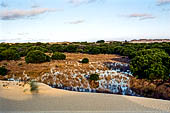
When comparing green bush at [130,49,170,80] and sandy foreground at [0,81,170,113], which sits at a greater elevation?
green bush at [130,49,170,80]

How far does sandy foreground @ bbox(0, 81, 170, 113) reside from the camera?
10.6 m

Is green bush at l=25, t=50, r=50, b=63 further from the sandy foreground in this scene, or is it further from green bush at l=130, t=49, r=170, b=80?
green bush at l=130, t=49, r=170, b=80

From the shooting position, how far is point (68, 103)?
1170cm

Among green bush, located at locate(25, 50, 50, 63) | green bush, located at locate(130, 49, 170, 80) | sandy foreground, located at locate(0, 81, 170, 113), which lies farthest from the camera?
green bush, located at locate(25, 50, 50, 63)

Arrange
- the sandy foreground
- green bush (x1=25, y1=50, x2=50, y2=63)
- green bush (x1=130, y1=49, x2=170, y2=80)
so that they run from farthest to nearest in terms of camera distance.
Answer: green bush (x1=25, y1=50, x2=50, y2=63), green bush (x1=130, y1=49, x2=170, y2=80), the sandy foreground

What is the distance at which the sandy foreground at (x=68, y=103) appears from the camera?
34.7ft

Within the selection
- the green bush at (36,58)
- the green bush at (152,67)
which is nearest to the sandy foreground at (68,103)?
the green bush at (152,67)

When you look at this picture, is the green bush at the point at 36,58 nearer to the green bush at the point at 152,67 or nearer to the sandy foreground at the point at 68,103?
the sandy foreground at the point at 68,103

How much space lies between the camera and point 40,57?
28531mm

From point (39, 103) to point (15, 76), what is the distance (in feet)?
35.0

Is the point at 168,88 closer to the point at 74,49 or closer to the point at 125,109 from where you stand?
the point at 125,109

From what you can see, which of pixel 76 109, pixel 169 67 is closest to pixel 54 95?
pixel 76 109

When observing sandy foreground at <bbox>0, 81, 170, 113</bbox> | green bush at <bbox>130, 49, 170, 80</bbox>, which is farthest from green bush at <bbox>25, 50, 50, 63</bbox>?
green bush at <bbox>130, 49, 170, 80</bbox>

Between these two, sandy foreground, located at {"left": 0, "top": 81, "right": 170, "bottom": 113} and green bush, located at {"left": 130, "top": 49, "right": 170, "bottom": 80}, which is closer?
sandy foreground, located at {"left": 0, "top": 81, "right": 170, "bottom": 113}
